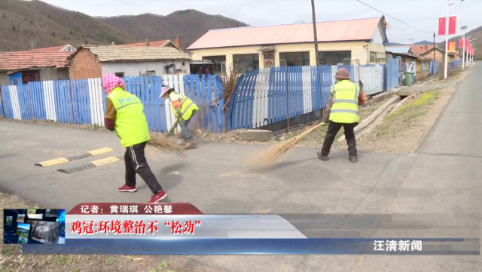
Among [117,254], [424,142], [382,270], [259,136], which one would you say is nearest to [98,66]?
[259,136]

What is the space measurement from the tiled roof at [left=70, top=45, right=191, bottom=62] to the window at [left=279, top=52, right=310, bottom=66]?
44.8 feet

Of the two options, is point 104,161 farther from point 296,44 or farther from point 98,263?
point 296,44

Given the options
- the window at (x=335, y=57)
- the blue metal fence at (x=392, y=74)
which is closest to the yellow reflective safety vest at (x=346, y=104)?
the blue metal fence at (x=392, y=74)

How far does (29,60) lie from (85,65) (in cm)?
331

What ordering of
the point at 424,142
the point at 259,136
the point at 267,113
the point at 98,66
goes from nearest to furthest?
the point at 424,142
the point at 259,136
the point at 267,113
the point at 98,66

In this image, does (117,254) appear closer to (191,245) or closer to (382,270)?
(191,245)

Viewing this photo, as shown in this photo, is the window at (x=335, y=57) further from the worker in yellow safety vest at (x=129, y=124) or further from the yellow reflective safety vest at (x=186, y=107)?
the worker in yellow safety vest at (x=129, y=124)

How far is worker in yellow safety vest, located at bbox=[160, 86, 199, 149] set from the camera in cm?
786

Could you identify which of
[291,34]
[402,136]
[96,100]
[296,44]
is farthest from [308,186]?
[291,34]

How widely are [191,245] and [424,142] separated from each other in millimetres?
6054

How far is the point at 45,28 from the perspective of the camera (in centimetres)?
9131

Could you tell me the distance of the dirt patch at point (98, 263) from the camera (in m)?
3.33

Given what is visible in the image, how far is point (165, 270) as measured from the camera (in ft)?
10.7

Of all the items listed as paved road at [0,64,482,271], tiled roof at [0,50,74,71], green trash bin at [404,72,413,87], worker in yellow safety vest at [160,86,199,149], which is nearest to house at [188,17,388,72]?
green trash bin at [404,72,413,87]
